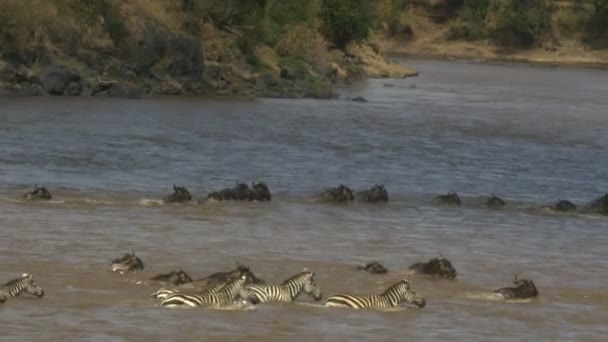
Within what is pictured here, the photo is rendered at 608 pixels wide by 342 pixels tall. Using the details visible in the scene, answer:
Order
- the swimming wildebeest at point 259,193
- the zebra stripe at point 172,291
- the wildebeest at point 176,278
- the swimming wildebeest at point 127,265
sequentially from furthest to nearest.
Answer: the swimming wildebeest at point 259,193 < the swimming wildebeest at point 127,265 < the wildebeest at point 176,278 < the zebra stripe at point 172,291

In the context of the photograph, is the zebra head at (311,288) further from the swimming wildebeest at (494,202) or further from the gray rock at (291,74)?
the gray rock at (291,74)

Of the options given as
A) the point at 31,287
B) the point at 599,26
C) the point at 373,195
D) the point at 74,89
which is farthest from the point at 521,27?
the point at 31,287

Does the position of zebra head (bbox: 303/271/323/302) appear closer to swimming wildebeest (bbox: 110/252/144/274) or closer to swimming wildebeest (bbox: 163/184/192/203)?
swimming wildebeest (bbox: 110/252/144/274)

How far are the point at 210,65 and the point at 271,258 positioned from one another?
1303 inches

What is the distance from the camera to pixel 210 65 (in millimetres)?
50688

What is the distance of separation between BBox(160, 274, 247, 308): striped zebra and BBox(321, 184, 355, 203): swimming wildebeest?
9.16 metres

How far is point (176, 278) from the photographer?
50.9 feet

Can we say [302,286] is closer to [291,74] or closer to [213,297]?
[213,297]

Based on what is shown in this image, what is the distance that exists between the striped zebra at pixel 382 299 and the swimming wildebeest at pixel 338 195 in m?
8.56

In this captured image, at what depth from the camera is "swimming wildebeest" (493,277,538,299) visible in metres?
15.8

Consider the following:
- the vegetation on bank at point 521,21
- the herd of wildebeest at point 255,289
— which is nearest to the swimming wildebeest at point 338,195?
the herd of wildebeest at point 255,289

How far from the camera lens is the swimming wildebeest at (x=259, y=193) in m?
23.2

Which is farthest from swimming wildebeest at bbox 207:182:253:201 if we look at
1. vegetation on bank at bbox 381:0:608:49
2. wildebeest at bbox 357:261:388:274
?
vegetation on bank at bbox 381:0:608:49

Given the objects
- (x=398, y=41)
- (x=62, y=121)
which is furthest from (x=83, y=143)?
(x=398, y=41)
